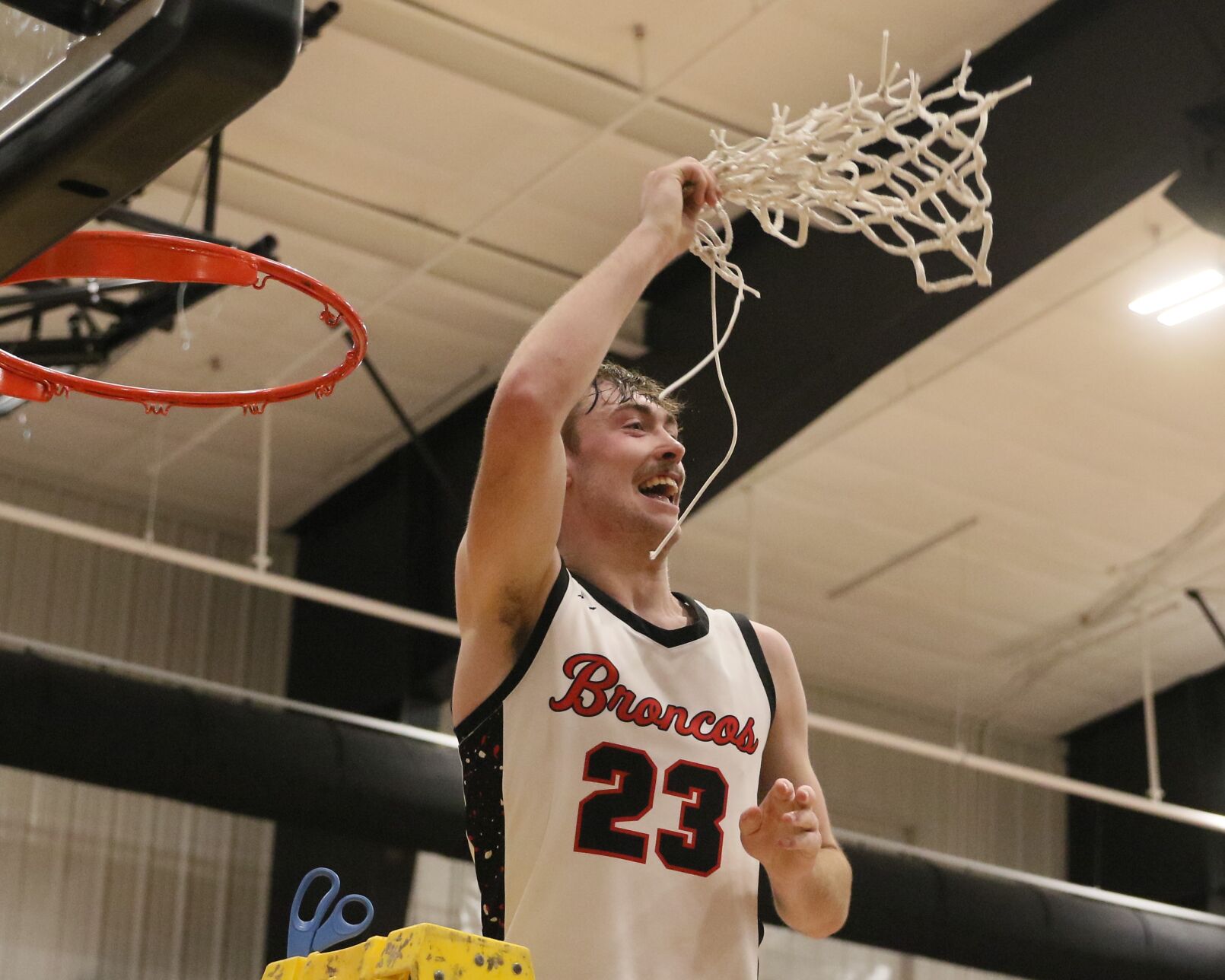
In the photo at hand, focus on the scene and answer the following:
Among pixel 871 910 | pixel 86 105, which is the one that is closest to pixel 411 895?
pixel 871 910

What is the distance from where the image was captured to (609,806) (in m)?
2.54

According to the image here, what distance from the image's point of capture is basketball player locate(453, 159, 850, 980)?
8.09 feet

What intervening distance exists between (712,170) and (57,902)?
8.76 metres

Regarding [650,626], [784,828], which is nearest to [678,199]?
[650,626]

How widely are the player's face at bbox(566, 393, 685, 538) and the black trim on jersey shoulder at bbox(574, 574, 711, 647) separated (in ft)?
0.51

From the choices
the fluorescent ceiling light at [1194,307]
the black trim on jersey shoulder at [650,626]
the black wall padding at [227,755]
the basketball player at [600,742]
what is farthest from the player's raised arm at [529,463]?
the fluorescent ceiling light at [1194,307]


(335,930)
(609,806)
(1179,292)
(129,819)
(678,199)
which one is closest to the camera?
(335,930)

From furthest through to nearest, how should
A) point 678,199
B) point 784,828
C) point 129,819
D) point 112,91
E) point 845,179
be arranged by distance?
point 129,819 < point 845,179 < point 678,199 < point 784,828 < point 112,91

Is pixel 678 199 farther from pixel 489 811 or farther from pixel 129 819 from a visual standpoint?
pixel 129 819

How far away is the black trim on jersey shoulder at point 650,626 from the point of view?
8.98 ft

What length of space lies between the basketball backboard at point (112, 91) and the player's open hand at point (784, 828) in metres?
1.15

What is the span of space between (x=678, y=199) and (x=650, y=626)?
0.67 metres

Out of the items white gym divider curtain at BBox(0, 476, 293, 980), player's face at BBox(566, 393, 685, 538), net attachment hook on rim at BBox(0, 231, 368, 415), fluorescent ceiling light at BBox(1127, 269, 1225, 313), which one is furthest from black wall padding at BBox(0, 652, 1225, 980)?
player's face at BBox(566, 393, 685, 538)

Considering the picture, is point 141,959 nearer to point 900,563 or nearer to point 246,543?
point 246,543
